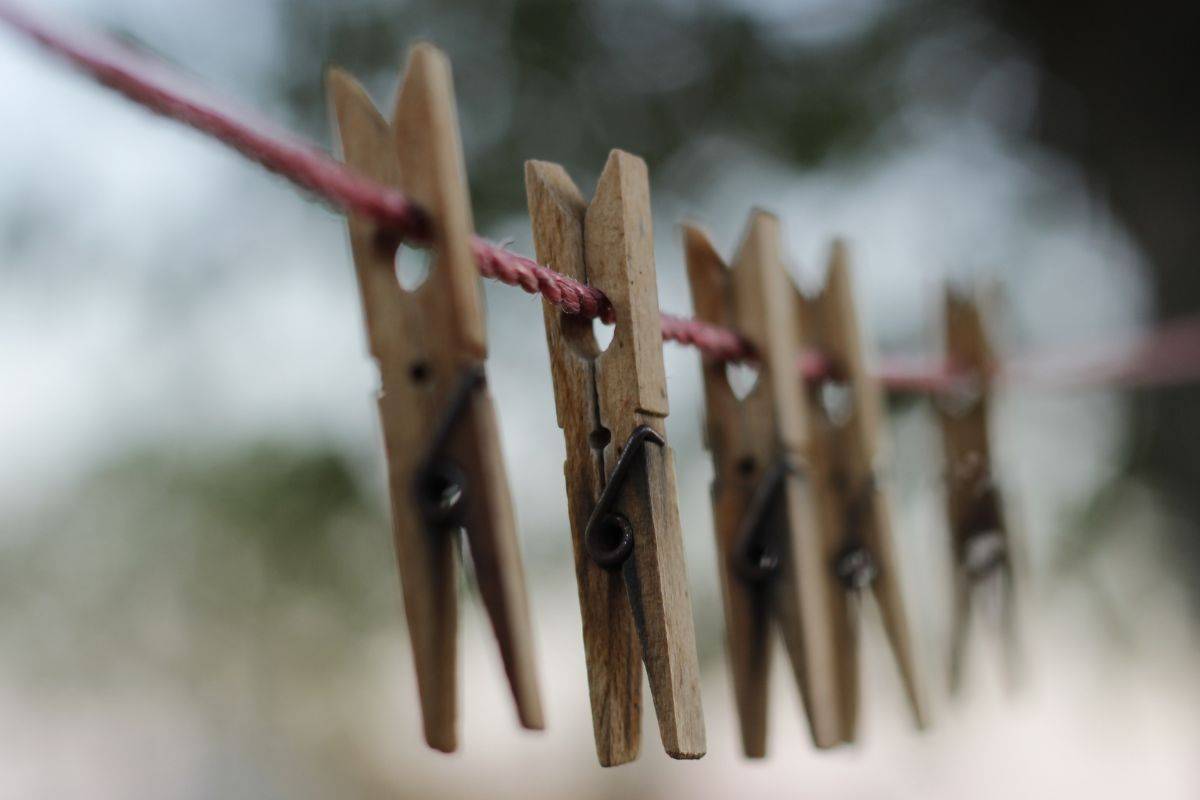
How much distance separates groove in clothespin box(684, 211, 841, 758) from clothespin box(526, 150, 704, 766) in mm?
191

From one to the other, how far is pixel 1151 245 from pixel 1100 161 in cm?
29

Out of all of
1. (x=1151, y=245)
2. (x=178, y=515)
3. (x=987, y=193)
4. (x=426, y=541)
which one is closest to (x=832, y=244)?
(x=426, y=541)

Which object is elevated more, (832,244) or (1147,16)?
(1147,16)

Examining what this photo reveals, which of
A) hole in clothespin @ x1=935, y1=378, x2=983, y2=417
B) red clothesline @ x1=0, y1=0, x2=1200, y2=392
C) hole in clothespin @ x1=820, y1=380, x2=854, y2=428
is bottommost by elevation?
red clothesline @ x1=0, y1=0, x2=1200, y2=392

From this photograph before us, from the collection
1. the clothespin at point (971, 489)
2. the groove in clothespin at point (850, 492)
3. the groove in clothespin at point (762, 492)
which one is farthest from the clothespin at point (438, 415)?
the clothespin at point (971, 489)

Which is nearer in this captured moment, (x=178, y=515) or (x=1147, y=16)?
(x=1147, y=16)

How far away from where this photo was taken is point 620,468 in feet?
2.06

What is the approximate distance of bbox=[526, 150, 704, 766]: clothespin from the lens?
2.00ft

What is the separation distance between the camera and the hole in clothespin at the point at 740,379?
2.79 feet

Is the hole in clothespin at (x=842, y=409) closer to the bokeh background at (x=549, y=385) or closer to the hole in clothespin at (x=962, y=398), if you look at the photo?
the hole in clothespin at (x=962, y=398)

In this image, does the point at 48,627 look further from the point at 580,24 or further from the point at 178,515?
the point at 580,24

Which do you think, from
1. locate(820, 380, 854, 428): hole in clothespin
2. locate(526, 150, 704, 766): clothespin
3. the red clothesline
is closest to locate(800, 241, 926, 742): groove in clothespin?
locate(820, 380, 854, 428): hole in clothespin

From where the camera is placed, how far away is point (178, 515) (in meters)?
3.40

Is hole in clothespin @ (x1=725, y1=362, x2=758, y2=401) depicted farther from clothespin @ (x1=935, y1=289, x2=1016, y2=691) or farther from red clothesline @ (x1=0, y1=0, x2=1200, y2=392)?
clothespin @ (x1=935, y1=289, x2=1016, y2=691)
